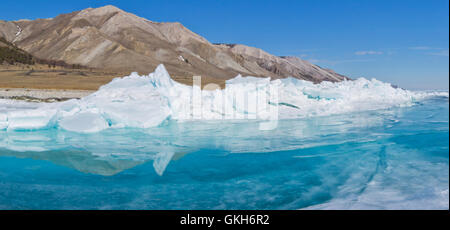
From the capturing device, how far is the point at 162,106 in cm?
1029

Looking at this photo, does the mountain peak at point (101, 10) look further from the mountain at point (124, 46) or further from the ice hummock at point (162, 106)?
the ice hummock at point (162, 106)

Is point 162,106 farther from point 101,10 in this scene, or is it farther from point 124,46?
point 101,10

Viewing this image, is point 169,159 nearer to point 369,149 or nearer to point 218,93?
point 369,149

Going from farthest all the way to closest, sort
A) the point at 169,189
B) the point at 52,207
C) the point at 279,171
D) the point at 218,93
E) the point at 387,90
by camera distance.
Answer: the point at 387,90 → the point at 218,93 → the point at 279,171 → the point at 169,189 → the point at 52,207

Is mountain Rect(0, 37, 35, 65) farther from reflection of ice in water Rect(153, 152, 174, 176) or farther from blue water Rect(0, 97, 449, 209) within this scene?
reflection of ice in water Rect(153, 152, 174, 176)

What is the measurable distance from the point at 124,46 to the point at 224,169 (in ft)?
241

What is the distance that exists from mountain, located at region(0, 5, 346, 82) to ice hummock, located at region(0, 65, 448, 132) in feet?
146

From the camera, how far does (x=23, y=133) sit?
8.54 metres

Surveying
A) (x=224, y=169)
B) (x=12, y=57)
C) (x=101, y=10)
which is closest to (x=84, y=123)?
(x=224, y=169)

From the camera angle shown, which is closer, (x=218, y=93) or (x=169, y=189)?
(x=169, y=189)

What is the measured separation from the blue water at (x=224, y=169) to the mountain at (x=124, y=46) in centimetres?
5029

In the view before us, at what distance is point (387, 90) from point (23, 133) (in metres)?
21.7

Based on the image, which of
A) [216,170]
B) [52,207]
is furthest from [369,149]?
[52,207]
